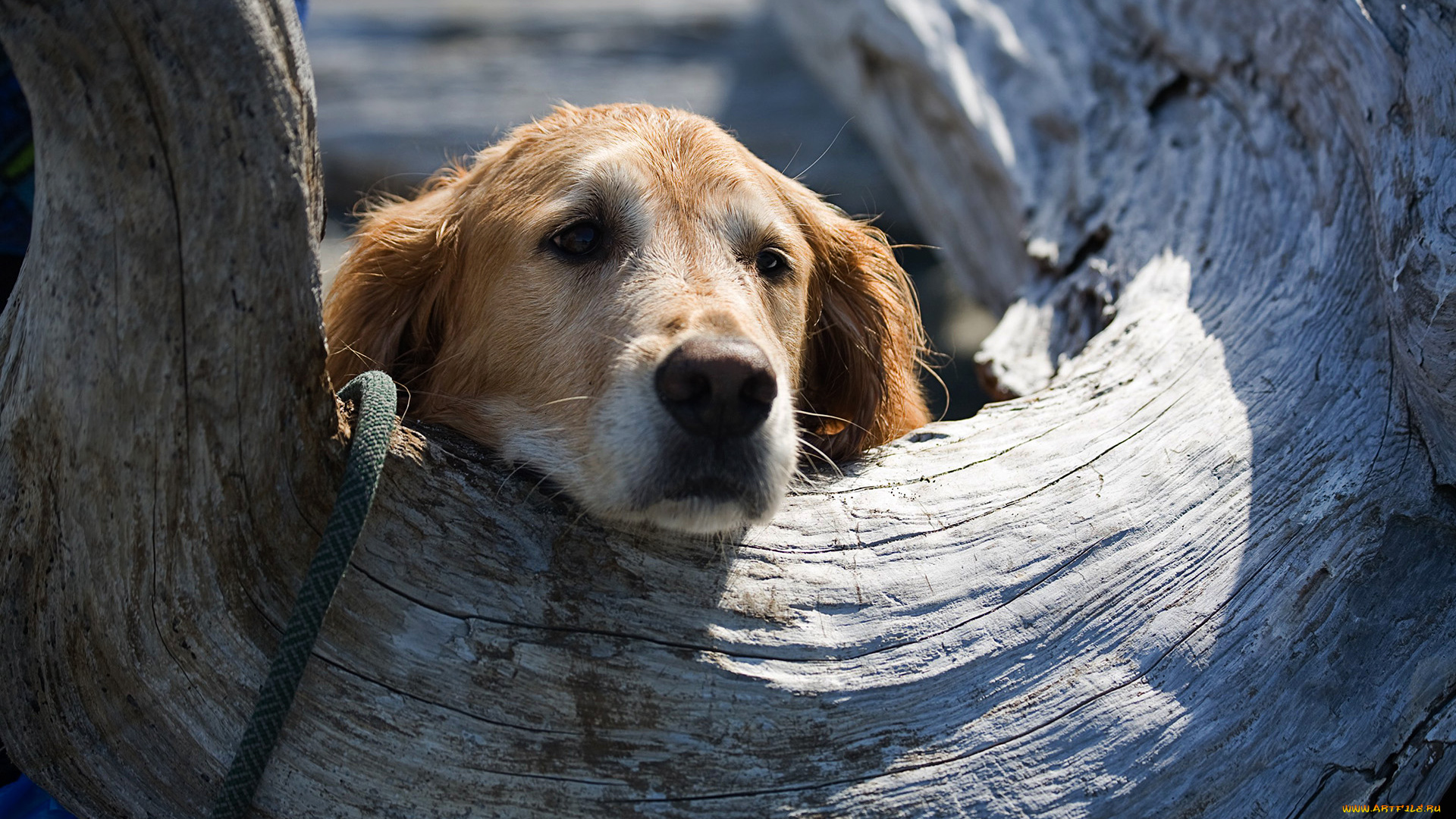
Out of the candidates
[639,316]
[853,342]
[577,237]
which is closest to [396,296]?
[577,237]

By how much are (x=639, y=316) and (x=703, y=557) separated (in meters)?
0.61

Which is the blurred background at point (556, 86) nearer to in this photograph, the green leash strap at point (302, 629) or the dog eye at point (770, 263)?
the dog eye at point (770, 263)

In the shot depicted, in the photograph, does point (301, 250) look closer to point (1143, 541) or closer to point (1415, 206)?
point (1143, 541)

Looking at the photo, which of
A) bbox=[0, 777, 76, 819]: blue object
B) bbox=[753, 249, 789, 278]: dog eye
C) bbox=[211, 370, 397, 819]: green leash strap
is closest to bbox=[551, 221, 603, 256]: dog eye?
bbox=[753, 249, 789, 278]: dog eye

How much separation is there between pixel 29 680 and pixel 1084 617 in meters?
2.16

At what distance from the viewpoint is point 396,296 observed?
128 inches

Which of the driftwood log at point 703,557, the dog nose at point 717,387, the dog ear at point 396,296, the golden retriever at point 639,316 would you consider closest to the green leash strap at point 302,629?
the driftwood log at point 703,557

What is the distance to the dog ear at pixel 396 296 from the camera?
3166 millimetres

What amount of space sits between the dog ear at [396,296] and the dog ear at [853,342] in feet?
3.81

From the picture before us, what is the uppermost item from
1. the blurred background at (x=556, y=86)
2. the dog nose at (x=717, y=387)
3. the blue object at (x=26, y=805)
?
the dog nose at (x=717, y=387)

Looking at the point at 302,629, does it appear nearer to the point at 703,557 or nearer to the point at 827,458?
the point at 703,557

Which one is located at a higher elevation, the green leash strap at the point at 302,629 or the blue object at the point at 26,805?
the green leash strap at the point at 302,629

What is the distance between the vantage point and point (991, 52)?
4.87 m

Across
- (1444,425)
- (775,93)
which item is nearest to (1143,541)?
(1444,425)
